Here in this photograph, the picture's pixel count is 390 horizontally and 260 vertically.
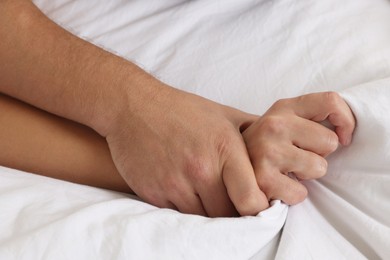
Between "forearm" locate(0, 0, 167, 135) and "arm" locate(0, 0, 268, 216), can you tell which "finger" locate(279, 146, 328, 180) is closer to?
"arm" locate(0, 0, 268, 216)

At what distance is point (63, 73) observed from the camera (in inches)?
32.8

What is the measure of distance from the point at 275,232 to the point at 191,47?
0.38 meters

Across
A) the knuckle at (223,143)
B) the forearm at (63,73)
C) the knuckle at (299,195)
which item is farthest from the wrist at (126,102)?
the knuckle at (299,195)

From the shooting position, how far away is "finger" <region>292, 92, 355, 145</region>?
2.29 ft

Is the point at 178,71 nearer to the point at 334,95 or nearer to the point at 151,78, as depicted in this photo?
the point at 151,78

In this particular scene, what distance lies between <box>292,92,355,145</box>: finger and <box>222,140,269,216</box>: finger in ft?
0.31

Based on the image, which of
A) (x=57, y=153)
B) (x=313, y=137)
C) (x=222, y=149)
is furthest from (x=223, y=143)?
(x=57, y=153)

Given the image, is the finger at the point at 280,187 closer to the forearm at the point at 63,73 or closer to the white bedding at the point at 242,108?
the white bedding at the point at 242,108

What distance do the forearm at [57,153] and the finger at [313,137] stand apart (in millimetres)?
244

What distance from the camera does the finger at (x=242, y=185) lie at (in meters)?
0.68

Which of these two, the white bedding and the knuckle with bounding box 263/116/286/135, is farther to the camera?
the knuckle with bounding box 263/116/286/135

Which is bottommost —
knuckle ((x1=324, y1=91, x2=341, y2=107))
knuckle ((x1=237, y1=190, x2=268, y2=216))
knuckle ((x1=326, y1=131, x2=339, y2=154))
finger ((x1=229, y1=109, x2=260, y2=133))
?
knuckle ((x1=237, y1=190, x2=268, y2=216))

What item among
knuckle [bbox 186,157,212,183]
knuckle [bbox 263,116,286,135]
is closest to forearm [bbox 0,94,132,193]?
knuckle [bbox 186,157,212,183]

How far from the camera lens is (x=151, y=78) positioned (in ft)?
2.65
